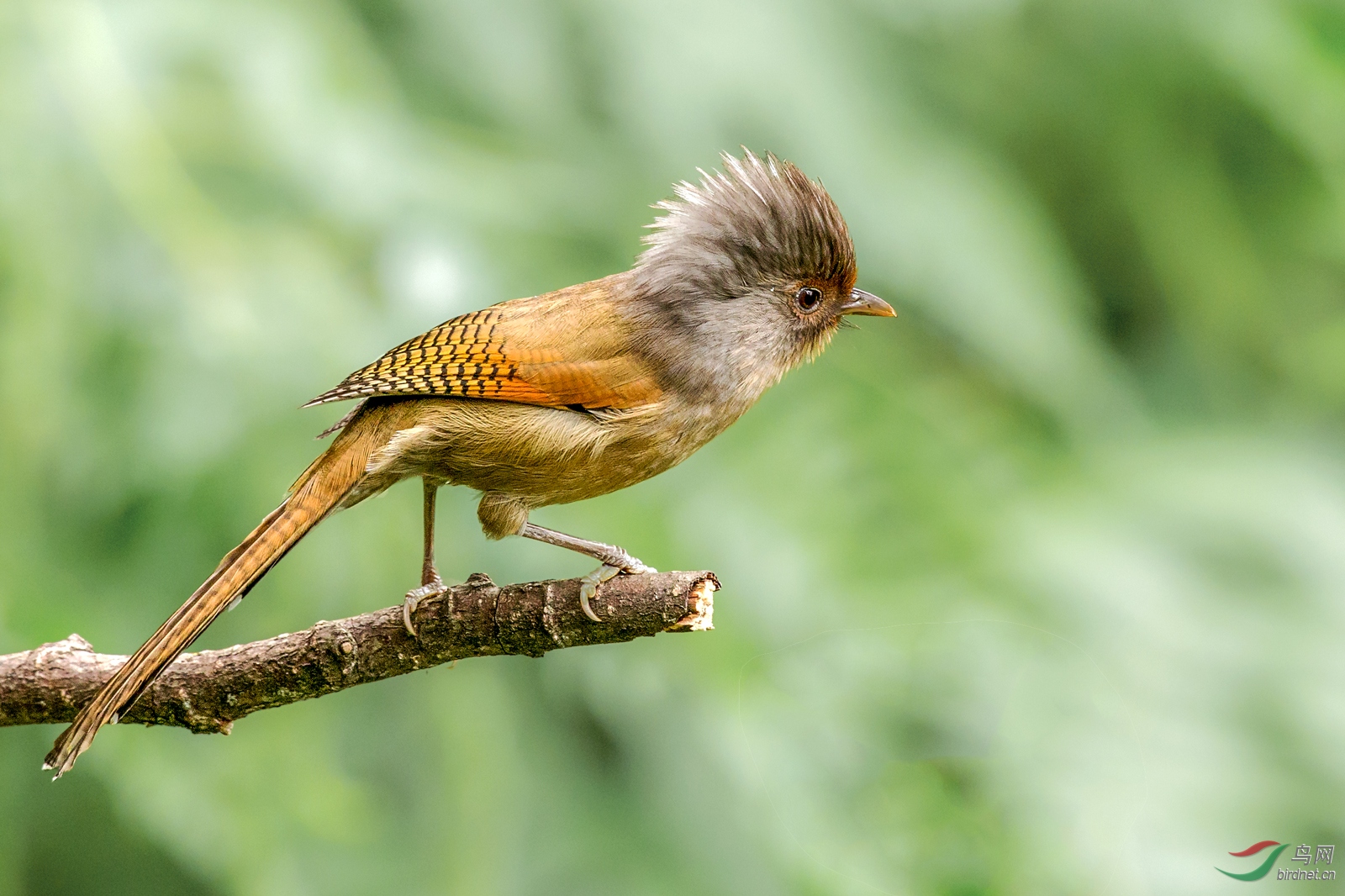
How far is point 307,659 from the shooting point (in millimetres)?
3045

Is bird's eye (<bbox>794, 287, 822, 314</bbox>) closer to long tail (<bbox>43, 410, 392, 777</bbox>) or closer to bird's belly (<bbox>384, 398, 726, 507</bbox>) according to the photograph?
bird's belly (<bbox>384, 398, 726, 507</bbox>)

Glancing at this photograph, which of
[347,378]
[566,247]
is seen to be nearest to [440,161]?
[566,247]

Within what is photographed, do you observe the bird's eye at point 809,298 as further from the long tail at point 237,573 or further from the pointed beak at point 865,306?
the long tail at point 237,573

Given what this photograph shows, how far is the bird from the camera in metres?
3.40

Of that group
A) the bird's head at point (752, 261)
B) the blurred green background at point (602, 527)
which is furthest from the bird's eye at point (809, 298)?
the blurred green background at point (602, 527)

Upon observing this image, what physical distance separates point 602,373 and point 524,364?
0.21 m

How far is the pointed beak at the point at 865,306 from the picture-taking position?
3.87 metres

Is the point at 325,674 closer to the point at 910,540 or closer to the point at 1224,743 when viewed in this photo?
the point at 910,540

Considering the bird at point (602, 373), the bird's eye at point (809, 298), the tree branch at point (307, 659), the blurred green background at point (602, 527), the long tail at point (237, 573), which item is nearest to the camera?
the long tail at point (237, 573)

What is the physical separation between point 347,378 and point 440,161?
48.5 inches

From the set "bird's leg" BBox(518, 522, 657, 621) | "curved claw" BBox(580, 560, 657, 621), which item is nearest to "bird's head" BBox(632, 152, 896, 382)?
"bird's leg" BBox(518, 522, 657, 621)

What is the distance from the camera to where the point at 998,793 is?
11.4ft

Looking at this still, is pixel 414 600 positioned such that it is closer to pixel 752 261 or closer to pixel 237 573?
pixel 237 573

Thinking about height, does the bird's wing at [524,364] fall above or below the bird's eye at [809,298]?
below
